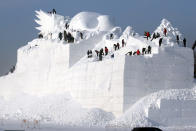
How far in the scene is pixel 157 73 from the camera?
4303 cm

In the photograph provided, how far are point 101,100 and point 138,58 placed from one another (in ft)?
17.1

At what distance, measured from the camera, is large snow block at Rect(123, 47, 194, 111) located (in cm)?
4169

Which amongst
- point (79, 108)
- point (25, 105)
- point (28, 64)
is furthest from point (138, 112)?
point (28, 64)

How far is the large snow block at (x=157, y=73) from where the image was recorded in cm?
4169

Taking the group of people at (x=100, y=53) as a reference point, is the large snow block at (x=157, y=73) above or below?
below

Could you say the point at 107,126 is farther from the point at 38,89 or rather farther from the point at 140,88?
the point at 38,89

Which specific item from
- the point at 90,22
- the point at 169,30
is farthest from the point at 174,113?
the point at 90,22

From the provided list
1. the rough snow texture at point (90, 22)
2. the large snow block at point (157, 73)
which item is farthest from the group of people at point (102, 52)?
the rough snow texture at point (90, 22)

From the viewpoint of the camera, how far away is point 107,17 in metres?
60.9

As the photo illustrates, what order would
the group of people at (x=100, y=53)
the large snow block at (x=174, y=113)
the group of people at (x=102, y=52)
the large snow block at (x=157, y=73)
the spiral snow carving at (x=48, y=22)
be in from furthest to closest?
the spiral snow carving at (x=48, y=22)
the group of people at (x=102, y=52)
the group of people at (x=100, y=53)
the large snow block at (x=157, y=73)
the large snow block at (x=174, y=113)

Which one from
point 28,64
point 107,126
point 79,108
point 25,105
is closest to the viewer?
point 107,126

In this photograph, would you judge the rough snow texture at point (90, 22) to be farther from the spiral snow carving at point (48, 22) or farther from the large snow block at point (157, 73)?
the large snow block at point (157, 73)

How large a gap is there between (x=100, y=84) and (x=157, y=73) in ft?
17.2

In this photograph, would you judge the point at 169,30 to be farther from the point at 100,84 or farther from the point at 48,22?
the point at 48,22
